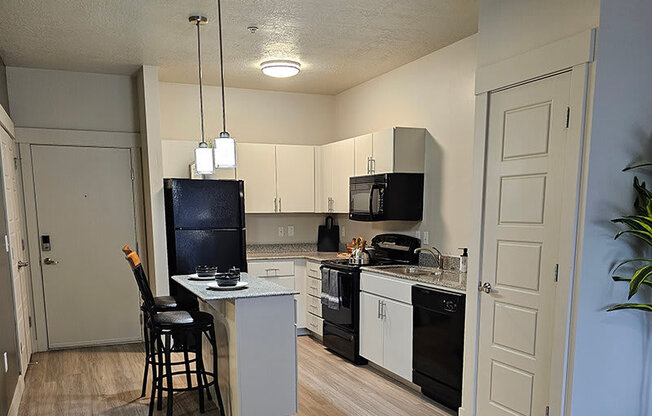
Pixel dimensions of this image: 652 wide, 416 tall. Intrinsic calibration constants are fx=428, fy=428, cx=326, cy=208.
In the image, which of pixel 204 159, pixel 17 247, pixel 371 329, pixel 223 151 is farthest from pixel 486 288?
pixel 17 247

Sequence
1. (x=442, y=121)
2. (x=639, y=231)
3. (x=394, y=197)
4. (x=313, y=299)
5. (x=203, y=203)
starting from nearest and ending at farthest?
(x=639, y=231), (x=442, y=121), (x=394, y=197), (x=203, y=203), (x=313, y=299)

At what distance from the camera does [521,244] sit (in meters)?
2.35

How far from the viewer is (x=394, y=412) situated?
9.83ft

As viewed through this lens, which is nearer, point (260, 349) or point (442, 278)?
point (260, 349)

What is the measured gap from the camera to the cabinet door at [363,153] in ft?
13.3

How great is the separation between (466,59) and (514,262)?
178 cm

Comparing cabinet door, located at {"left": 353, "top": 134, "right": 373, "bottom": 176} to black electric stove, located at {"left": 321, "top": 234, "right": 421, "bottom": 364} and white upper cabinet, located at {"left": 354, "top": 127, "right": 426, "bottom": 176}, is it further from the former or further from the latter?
black electric stove, located at {"left": 321, "top": 234, "right": 421, "bottom": 364}

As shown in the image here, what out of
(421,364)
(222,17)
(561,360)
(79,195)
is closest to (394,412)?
(421,364)

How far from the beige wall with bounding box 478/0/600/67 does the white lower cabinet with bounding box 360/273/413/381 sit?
177cm

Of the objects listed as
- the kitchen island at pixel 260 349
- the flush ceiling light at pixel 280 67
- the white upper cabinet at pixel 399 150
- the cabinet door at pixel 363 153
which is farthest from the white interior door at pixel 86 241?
the white upper cabinet at pixel 399 150

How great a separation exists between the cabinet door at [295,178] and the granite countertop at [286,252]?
0.51 metres

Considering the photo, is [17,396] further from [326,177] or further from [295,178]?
[326,177]

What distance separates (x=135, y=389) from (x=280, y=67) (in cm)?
298

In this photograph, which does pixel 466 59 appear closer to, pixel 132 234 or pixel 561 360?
pixel 561 360
